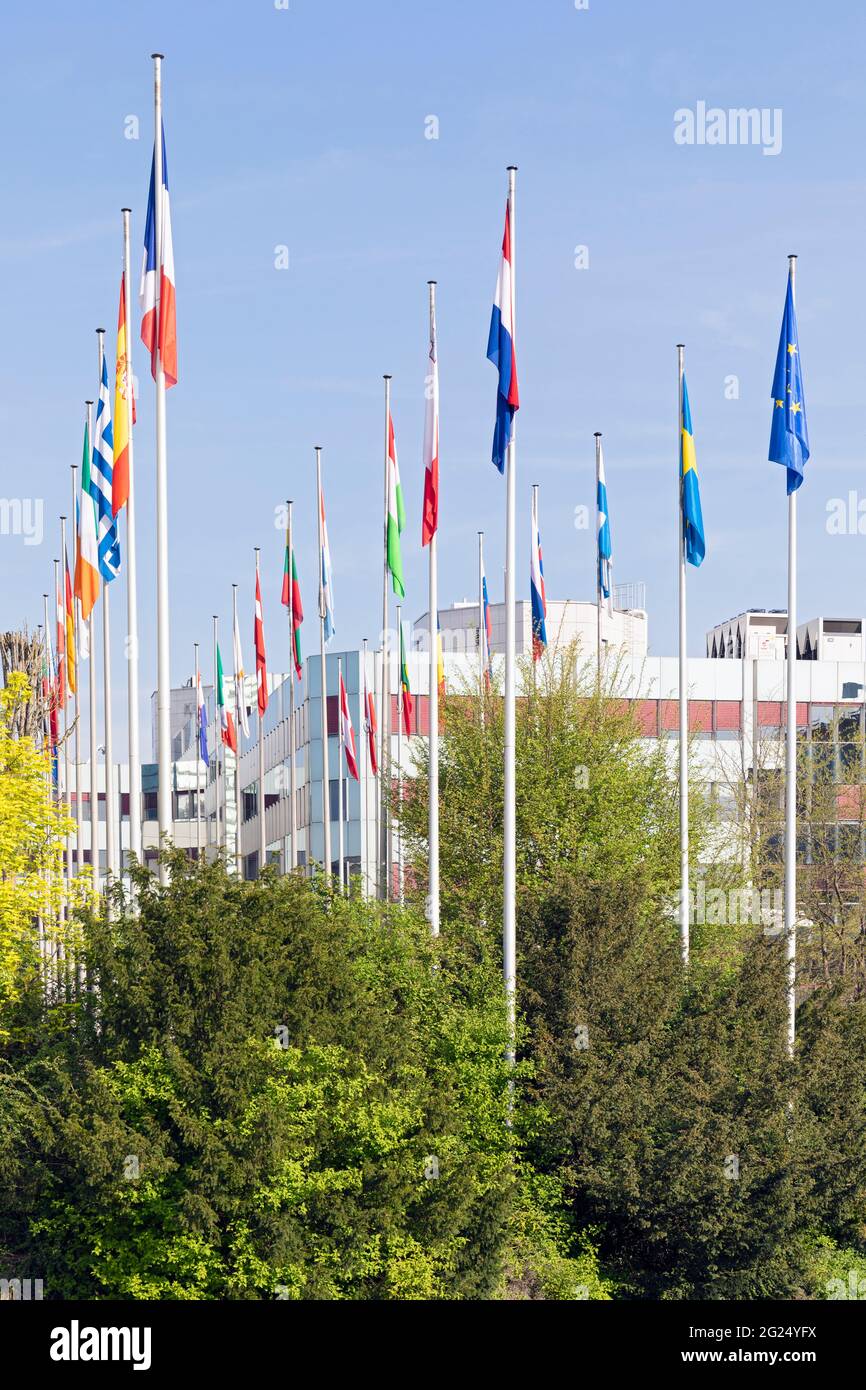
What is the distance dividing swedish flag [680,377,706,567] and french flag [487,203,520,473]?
6398mm

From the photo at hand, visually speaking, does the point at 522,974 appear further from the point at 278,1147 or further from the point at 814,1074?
the point at 278,1147

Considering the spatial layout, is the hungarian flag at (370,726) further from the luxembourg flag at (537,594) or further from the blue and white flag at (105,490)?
the blue and white flag at (105,490)

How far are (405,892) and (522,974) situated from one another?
403 inches

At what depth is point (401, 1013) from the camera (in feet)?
88.8

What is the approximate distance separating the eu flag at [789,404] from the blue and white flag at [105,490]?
11.9 meters

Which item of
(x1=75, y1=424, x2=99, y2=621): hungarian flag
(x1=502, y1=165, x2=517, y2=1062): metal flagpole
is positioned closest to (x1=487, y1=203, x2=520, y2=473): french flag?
(x1=502, y1=165, x2=517, y2=1062): metal flagpole

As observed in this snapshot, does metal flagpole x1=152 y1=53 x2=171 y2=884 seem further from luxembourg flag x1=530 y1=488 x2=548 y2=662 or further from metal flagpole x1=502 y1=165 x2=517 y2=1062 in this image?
luxembourg flag x1=530 y1=488 x2=548 y2=662

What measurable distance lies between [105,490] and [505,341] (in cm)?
718

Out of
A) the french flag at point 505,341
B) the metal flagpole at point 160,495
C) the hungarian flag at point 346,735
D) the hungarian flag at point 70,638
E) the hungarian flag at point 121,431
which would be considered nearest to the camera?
the metal flagpole at point 160,495

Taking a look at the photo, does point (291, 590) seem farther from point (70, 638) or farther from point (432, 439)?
point (432, 439)

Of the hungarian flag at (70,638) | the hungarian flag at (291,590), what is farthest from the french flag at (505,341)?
the hungarian flag at (291,590)

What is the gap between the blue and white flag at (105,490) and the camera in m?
29.9

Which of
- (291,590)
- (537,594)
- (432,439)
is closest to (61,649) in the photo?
(291,590)
